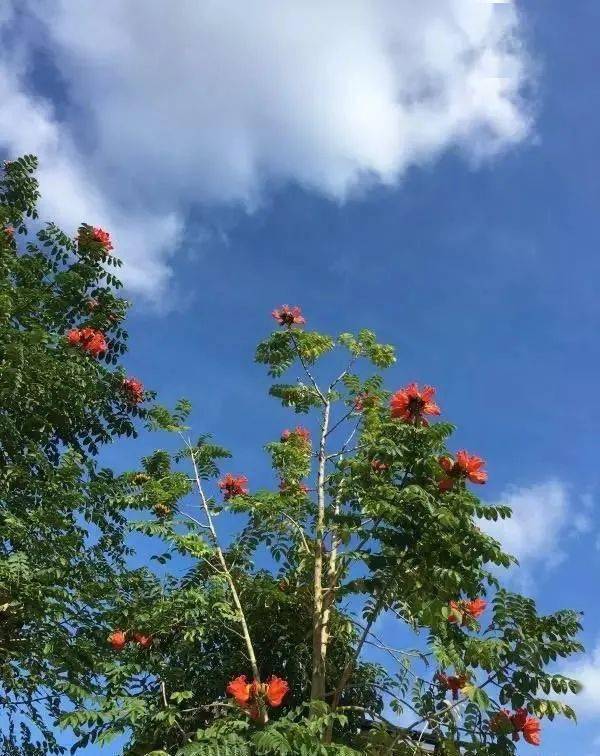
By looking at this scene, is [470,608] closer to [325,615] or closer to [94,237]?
[325,615]

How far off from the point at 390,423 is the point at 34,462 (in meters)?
3.12

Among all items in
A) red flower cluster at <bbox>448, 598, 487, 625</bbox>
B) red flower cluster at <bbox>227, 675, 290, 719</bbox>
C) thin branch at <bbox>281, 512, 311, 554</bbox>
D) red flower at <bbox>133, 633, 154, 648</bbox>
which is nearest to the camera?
red flower cluster at <bbox>227, 675, 290, 719</bbox>

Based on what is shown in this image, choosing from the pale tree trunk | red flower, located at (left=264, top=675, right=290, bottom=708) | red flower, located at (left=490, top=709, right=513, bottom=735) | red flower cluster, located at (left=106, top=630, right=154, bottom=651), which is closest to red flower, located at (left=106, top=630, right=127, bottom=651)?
red flower cluster, located at (left=106, top=630, right=154, bottom=651)

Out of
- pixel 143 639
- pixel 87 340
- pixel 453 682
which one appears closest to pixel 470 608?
pixel 453 682

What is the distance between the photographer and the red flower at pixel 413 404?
17.7 feet

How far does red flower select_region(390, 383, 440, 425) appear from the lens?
540 cm

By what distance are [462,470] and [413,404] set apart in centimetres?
63

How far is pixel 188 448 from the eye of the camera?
6.71m

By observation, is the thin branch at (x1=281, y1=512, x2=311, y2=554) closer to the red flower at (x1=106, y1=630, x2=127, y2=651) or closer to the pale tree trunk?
the pale tree trunk

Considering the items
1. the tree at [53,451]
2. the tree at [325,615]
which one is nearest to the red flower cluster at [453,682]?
the tree at [325,615]

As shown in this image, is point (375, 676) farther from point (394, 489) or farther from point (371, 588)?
point (394, 489)

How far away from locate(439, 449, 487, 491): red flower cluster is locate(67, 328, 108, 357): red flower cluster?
12.7 ft

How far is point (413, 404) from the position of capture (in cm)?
542

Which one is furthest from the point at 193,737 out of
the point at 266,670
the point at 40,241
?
the point at 40,241
